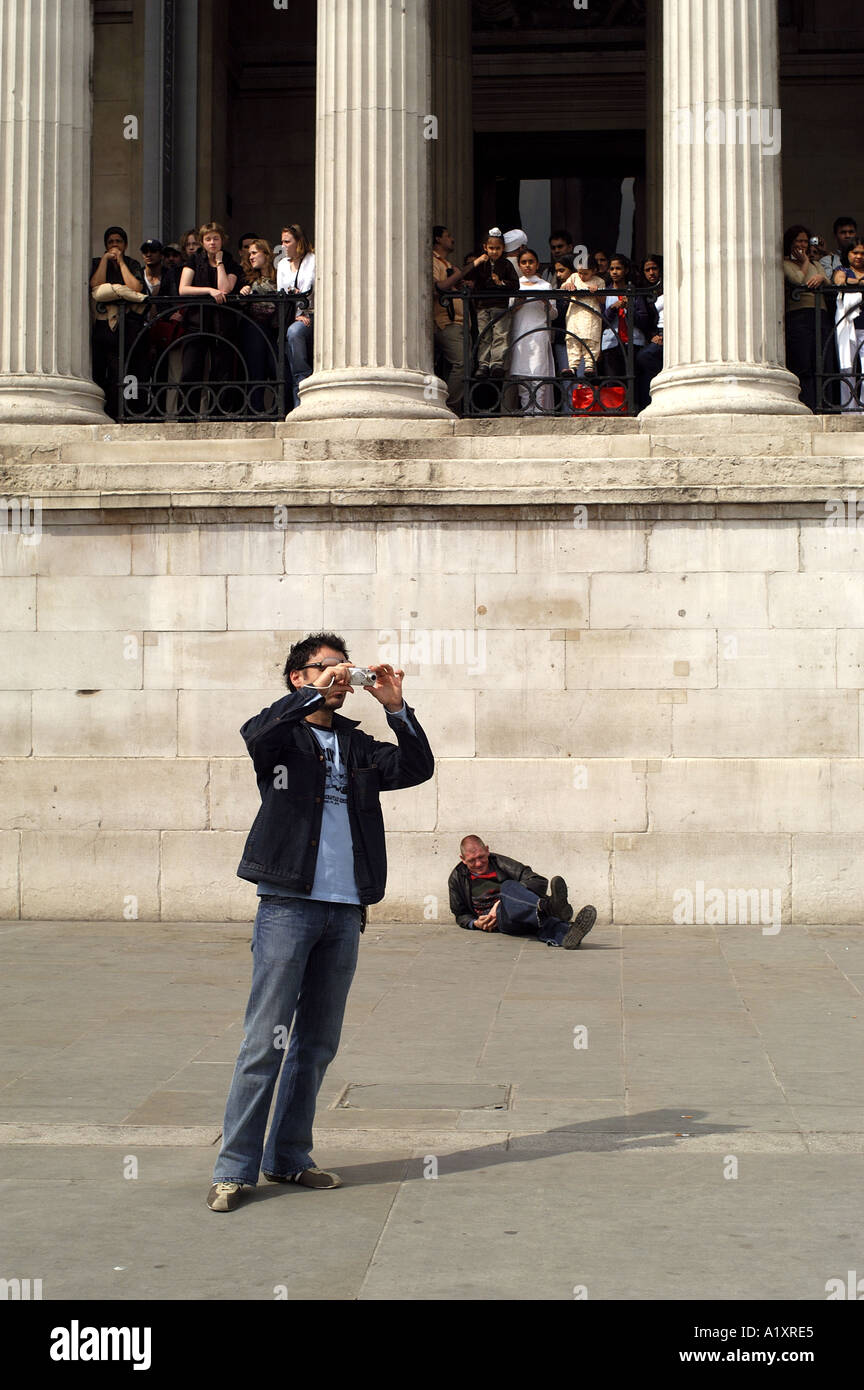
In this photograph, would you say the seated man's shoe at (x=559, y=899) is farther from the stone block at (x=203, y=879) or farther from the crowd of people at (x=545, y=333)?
A: the crowd of people at (x=545, y=333)

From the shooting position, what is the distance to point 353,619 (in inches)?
570

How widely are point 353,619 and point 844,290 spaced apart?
562 cm

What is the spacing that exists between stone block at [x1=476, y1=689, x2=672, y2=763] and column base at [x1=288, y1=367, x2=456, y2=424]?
268 centimetres

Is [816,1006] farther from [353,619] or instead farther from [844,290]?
[844,290]

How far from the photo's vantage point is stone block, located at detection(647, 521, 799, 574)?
14141mm

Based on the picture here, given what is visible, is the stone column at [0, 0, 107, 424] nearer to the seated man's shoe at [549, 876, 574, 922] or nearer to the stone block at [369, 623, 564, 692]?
the stone block at [369, 623, 564, 692]

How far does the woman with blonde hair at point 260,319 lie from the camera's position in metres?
16.2

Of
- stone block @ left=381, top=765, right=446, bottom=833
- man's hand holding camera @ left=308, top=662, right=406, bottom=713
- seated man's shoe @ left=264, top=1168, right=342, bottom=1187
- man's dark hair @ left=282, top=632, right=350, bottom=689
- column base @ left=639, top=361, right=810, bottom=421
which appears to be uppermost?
column base @ left=639, top=361, right=810, bottom=421

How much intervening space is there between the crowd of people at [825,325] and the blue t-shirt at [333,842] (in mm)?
9941

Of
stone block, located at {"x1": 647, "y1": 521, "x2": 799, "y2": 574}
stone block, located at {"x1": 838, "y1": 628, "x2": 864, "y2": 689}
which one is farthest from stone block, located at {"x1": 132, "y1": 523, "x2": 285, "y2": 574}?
stone block, located at {"x1": 838, "y1": 628, "x2": 864, "y2": 689}

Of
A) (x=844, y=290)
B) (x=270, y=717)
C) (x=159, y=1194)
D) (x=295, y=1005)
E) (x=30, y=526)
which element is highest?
(x=844, y=290)

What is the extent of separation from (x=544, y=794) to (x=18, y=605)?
4.96 m

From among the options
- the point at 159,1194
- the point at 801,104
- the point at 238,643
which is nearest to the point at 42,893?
the point at 238,643

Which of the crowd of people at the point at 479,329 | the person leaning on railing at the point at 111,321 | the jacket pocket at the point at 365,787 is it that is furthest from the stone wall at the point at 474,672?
the jacket pocket at the point at 365,787
